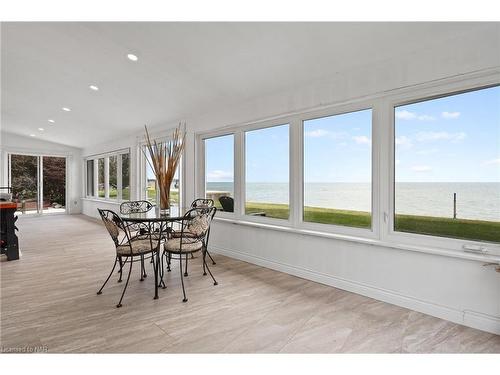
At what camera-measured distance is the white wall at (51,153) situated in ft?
29.7

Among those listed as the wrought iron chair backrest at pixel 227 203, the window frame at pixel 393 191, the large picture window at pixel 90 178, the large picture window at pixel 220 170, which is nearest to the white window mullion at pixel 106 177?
the large picture window at pixel 90 178

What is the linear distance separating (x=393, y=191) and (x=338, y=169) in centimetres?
72

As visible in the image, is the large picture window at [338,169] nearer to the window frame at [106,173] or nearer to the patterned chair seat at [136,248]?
the patterned chair seat at [136,248]

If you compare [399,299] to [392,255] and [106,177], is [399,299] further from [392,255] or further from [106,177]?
[106,177]

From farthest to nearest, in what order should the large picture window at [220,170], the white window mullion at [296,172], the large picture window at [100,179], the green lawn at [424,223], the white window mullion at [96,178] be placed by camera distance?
the white window mullion at [96,178] → the large picture window at [100,179] → the large picture window at [220,170] → the white window mullion at [296,172] → the green lawn at [424,223]

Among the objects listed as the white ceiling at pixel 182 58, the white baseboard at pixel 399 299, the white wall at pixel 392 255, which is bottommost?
the white baseboard at pixel 399 299

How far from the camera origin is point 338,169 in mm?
3391

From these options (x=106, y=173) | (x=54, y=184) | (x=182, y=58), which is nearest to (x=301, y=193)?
(x=182, y=58)

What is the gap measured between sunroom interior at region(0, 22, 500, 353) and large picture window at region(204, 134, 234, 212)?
1.2 inches

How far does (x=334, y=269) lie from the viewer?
126 inches

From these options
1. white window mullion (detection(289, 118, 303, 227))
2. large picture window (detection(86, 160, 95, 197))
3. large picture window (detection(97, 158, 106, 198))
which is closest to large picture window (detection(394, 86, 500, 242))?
white window mullion (detection(289, 118, 303, 227))

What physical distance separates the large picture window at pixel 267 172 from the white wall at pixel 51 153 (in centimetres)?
877

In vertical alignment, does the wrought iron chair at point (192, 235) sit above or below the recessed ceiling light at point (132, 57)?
below
